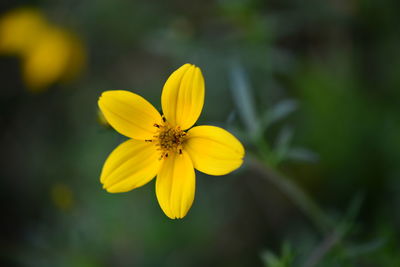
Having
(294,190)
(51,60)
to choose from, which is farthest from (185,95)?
(51,60)

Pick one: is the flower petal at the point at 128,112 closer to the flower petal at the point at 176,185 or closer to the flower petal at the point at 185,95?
the flower petal at the point at 185,95

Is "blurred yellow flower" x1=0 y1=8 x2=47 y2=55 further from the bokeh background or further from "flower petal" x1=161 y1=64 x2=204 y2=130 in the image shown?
"flower petal" x1=161 y1=64 x2=204 y2=130

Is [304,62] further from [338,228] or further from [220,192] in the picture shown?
[338,228]

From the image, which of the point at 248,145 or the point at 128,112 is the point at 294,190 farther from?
the point at 128,112

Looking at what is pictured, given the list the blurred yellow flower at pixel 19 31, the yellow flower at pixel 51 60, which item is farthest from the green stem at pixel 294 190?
the blurred yellow flower at pixel 19 31

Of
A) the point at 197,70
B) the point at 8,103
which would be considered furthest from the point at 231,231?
the point at 8,103

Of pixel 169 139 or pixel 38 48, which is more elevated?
pixel 38 48
